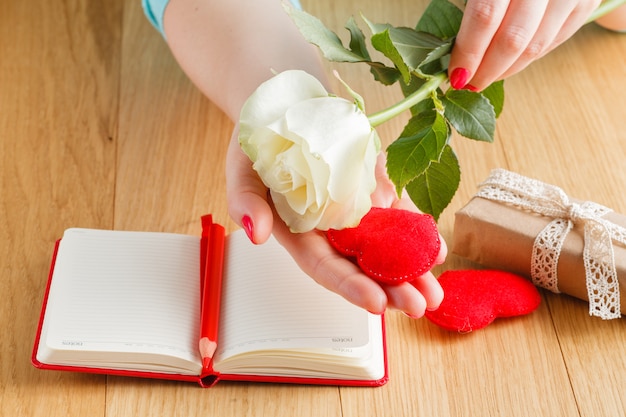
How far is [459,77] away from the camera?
2.43 ft

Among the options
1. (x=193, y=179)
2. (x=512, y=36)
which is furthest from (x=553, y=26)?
(x=193, y=179)

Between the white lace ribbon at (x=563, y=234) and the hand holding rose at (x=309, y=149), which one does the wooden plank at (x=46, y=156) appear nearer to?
the hand holding rose at (x=309, y=149)

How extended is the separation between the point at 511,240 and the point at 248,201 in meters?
0.34

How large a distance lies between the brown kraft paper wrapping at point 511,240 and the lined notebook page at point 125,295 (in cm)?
32

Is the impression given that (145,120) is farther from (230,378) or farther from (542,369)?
(542,369)

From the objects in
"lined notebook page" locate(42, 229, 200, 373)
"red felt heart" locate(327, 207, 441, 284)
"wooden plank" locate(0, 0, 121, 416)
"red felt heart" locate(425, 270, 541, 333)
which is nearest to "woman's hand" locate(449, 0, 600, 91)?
"red felt heart" locate(327, 207, 441, 284)

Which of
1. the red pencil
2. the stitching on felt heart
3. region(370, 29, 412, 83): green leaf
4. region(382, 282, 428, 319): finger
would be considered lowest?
the red pencil

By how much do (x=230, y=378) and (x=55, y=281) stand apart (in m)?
0.22

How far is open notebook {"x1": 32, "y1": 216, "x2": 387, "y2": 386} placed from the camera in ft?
2.73

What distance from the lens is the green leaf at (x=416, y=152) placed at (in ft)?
2.18

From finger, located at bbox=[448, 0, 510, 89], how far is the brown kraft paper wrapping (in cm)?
23

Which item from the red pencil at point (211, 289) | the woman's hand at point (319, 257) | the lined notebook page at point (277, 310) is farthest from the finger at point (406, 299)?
the red pencil at point (211, 289)

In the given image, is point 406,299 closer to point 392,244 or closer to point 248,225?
point 392,244

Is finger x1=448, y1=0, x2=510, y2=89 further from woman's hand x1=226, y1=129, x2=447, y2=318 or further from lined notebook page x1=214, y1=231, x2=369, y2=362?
lined notebook page x1=214, y1=231, x2=369, y2=362
